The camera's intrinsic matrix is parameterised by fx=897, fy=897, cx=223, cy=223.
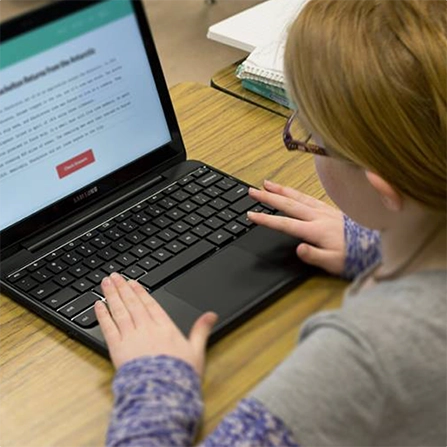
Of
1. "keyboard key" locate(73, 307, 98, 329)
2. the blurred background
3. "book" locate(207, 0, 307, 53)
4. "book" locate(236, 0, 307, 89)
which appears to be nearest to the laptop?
"keyboard key" locate(73, 307, 98, 329)

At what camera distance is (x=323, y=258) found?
38.5 inches

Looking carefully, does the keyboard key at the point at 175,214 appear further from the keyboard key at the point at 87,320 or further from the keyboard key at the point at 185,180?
the keyboard key at the point at 87,320

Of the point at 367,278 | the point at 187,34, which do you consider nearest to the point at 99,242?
the point at 367,278

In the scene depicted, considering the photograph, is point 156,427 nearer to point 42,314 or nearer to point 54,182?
point 42,314

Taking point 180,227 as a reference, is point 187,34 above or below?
below

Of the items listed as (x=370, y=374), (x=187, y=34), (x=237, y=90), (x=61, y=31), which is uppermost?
(x=61, y=31)

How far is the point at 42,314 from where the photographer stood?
37.7 inches

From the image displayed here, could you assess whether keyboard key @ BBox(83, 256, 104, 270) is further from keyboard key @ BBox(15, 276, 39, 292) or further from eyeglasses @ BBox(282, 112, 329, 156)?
eyeglasses @ BBox(282, 112, 329, 156)

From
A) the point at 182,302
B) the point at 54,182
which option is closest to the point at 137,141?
the point at 54,182

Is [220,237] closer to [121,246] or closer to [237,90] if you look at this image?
[121,246]

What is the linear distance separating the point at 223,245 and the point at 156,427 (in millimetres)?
301

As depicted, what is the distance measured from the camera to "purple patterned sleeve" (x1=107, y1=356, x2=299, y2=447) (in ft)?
2.29

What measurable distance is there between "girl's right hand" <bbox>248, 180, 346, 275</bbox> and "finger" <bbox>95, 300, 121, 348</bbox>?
0.21 meters

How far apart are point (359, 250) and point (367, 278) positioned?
0.14 m
